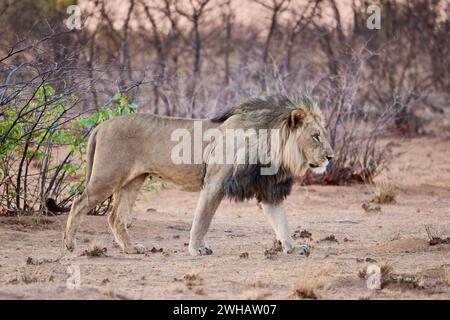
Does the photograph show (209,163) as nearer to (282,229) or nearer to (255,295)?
(282,229)

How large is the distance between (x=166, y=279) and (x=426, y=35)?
1692 cm

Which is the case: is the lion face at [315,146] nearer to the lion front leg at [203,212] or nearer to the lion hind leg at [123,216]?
the lion front leg at [203,212]

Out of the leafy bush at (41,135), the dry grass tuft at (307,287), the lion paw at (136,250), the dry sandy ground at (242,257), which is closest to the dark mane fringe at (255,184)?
the dry sandy ground at (242,257)

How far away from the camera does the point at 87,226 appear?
8383 mm

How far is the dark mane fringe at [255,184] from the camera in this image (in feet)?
22.1

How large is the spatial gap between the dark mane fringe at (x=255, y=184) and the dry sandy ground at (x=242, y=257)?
47 cm

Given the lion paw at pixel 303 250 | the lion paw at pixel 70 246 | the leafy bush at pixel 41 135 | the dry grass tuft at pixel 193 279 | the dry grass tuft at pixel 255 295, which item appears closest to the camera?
the dry grass tuft at pixel 255 295

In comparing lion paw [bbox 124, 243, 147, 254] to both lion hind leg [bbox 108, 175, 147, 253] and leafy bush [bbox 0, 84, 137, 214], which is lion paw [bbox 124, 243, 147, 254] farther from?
leafy bush [bbox 0, 84, 137, 214]

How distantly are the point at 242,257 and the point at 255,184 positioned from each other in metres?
0.57

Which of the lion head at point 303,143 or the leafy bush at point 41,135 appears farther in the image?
the leafy bush at point 41,135

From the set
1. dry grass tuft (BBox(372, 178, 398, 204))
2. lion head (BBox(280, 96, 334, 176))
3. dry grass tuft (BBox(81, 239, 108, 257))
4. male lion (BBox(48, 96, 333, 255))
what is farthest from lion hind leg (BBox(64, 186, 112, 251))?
dry grass tuft (BBox(372, 178, 398, 204))

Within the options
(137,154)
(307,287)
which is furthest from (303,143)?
(307,287)
